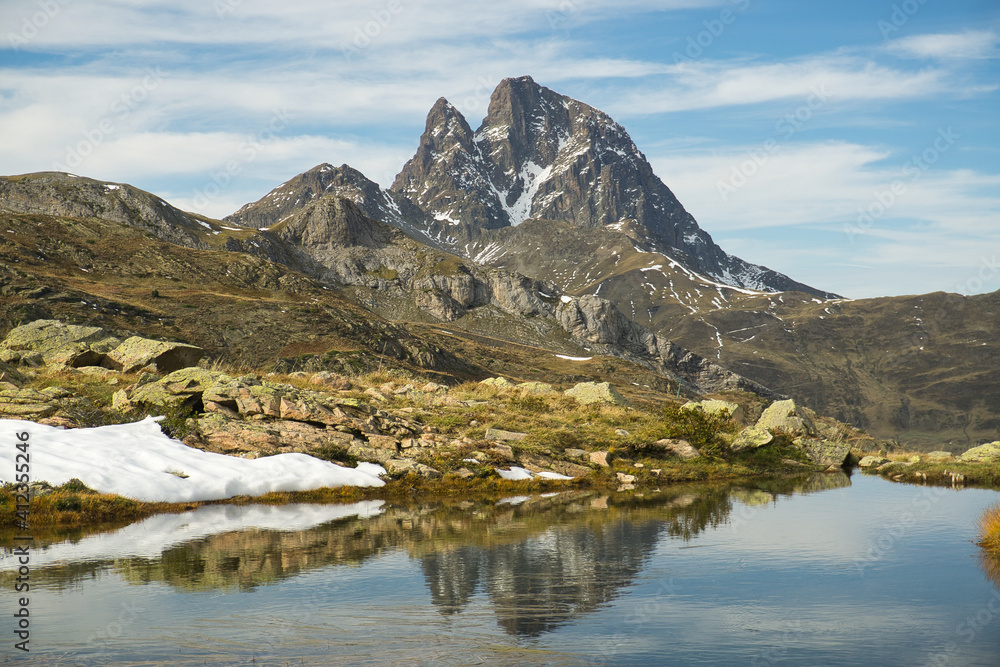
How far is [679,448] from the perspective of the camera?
3039 centimetres

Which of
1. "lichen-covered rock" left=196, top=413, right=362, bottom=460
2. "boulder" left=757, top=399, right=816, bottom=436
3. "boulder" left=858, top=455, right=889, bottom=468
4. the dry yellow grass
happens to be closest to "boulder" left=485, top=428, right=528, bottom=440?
"lichen-covered rock" left=196, top=413, right=362, bottom=460

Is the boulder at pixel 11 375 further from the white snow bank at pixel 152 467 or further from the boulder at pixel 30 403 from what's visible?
the white snow bank at pixel 152 467

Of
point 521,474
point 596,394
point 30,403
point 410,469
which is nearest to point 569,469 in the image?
point 521,474

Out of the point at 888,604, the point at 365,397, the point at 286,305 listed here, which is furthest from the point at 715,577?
the point at 286,305

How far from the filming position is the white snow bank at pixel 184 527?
1524 centimetres

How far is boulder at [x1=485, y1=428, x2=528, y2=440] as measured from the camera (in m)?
28.2

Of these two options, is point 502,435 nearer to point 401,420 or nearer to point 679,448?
point 401,420

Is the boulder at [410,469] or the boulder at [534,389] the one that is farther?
the boulder at [534,389]

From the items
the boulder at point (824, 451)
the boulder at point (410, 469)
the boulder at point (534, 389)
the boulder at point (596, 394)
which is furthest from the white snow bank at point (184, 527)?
the boulder at point (824, 451)

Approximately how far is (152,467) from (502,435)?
1252 centimetres

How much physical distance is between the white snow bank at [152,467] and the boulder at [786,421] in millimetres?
21569

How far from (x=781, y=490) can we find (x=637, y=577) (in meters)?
14.3

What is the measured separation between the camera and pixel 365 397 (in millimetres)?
32625

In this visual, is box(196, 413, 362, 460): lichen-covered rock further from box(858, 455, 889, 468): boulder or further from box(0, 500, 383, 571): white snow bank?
box(858, 455, 889, 468): boulder
